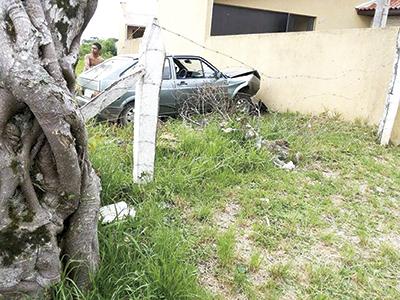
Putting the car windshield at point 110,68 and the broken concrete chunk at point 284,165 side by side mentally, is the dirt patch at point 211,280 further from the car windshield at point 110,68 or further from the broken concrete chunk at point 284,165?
the car windshield at point 110,68

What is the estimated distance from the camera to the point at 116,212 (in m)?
2.86

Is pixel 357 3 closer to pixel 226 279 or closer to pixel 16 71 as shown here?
pixel 226 279

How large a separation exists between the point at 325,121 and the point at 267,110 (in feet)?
5.72

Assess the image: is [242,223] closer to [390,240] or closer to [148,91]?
[390,240]

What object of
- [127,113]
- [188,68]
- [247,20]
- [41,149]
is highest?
[247,20]

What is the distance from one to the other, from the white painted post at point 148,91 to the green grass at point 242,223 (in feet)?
1.17

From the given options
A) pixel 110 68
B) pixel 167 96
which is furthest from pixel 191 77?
pixel 110 68

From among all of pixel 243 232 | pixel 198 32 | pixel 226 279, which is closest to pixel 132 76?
pixel 243 232

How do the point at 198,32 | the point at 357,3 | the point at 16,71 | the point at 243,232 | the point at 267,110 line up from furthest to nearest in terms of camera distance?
the point at 357,3 → the point at 198,32 → the point at 267,110 → the point at 243,232 → the point at 16,71

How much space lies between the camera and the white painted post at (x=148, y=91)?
3543 millimetres

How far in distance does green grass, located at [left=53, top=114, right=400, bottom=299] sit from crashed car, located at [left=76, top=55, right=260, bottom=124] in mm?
1350

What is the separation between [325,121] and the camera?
7.66 m

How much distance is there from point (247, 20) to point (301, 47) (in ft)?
13.2

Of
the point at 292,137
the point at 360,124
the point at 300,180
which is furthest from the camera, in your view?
the point at 360,124
